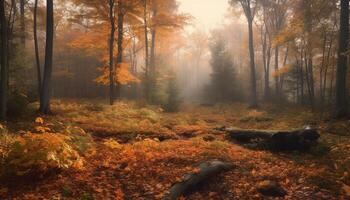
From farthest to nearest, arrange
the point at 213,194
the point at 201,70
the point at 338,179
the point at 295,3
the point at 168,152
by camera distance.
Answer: the point at 201,70 < the point at 295,3 < the point at 168,152 < the point at 338,179 < the point at 213,194

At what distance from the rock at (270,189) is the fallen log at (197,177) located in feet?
3.96

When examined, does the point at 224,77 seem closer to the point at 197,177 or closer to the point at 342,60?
the point at 342,60

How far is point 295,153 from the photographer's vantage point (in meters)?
9.08

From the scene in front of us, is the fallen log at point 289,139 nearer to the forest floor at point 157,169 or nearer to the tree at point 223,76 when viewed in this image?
the forest floor at point 157,169

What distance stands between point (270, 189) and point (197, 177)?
1616 millimetres

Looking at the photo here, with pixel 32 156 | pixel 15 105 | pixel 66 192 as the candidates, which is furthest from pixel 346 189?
pixel 15 105

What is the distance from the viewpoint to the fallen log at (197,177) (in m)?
5.89

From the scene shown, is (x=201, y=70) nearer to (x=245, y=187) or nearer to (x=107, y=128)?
(x=107, y=128)

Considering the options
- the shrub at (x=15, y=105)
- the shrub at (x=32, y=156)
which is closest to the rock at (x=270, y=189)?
the shrub at (x=32, y=156)

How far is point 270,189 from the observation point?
602cm

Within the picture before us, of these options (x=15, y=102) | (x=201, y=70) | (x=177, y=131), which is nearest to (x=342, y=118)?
(x=177, y=131)

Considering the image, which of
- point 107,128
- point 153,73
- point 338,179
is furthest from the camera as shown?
point 153,73

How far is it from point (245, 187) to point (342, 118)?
10646 millimetres

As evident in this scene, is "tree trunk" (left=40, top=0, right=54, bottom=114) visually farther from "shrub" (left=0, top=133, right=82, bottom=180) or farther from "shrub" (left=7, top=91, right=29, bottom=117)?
"shrub" (left=0, top=133, right=82, bottom=180)
